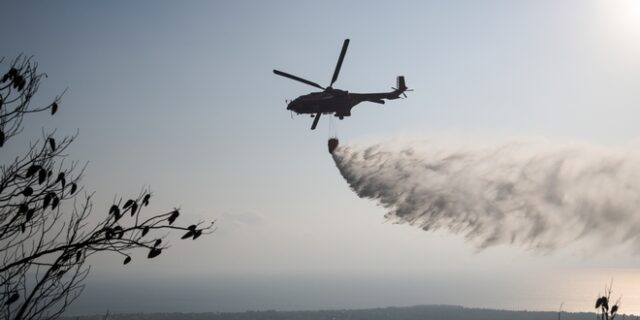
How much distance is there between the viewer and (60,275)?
9.88 m

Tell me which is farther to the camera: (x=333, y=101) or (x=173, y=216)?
(x=333, y=101)

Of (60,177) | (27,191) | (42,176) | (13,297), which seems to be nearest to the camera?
(13,297)

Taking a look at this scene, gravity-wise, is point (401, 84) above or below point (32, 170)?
above

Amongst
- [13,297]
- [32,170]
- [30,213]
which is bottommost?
[13,297]

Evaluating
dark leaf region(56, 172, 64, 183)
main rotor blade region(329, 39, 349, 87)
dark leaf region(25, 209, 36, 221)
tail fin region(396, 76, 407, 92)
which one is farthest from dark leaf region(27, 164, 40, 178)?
tail fin region(396, 76, 407, 92)

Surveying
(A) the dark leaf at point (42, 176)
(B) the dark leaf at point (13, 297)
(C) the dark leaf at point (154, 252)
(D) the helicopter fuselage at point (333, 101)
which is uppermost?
(D) the helicopter fuselage at point (333, 101)

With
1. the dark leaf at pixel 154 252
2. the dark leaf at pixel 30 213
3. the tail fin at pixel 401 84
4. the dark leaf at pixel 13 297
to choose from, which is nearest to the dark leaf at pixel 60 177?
the dark leaf at pixel 30 213

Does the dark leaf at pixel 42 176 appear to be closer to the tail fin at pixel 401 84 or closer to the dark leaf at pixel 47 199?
the dark leaf at pixel 47 199

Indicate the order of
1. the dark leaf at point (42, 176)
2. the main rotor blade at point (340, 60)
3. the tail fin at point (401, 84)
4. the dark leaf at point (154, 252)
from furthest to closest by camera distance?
the tail fin at point (401, 84) → the main rotor blade at point (340, 60) → the dark leaf at point (42, 176) → the dark leaf at point (154, 252)

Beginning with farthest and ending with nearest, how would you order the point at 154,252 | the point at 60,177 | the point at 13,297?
the point at 60,177
the point at 13,297
the point at 154,252

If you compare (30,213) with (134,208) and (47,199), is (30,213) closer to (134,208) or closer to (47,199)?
(47,199)

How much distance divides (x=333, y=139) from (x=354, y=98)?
678 cm

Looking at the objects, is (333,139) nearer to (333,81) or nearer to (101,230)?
(333,81)

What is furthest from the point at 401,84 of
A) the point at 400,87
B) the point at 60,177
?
the point at 60,177
